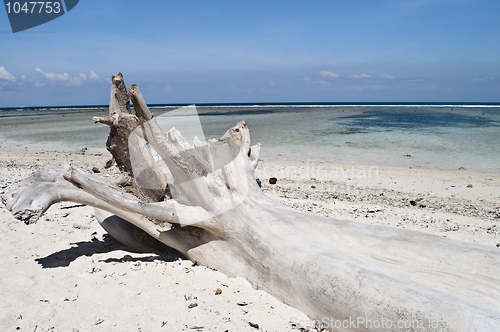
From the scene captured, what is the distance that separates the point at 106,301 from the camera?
8.58 feet

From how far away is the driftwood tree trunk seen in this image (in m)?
2.15

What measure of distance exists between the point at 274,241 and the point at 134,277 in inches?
52.9

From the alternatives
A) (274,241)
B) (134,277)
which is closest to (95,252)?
(134,277)

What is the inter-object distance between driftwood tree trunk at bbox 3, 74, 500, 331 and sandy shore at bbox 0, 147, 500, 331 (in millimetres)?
244

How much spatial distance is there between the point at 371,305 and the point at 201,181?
179cm

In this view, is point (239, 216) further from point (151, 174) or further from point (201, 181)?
point (151, 174)

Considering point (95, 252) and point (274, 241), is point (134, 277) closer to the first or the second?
point (95, 252)

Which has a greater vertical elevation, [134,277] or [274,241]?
[274,241]

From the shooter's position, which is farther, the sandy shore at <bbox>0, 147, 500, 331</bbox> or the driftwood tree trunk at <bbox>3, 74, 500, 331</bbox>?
the sandy shore at <bbox>0, 147, 500, 331</bbox>

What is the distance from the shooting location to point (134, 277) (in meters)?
3.02

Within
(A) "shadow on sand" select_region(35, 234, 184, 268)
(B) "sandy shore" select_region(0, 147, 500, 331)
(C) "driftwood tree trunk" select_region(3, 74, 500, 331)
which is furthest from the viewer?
(A) "shadow on sand" select_region(35, 234, 184, 268)

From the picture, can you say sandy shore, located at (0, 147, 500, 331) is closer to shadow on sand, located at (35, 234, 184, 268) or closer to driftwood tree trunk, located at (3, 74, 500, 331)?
shadow on sand, located at (35, 234, 184, 268)

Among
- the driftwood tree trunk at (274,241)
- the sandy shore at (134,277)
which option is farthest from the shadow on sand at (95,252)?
the driftwood tree trunk at (274,241)

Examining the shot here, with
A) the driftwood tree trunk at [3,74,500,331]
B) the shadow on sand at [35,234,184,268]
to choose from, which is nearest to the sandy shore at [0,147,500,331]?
the shadow on sand at [35,234,184,268]
